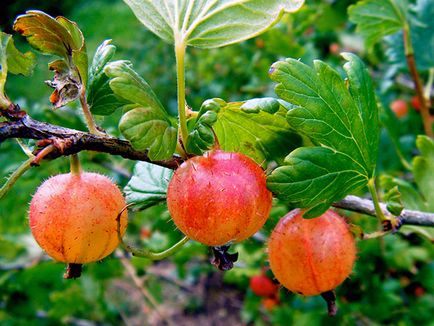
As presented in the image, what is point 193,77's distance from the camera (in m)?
4.95

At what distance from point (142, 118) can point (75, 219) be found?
0.25m

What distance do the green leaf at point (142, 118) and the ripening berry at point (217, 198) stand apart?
65mm

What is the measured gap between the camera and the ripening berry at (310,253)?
1112 mm

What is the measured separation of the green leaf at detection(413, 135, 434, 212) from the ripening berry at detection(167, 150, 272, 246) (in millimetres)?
832

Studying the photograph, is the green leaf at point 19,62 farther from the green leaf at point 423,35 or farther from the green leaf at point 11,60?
the green leaf at point 423,35

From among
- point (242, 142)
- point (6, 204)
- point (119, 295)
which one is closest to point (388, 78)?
point (242, 142)

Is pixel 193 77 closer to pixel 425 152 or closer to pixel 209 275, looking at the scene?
pixel 209 275

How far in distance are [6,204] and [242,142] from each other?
271cm

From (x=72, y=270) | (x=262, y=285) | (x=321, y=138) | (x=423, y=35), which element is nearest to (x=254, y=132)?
(x=321, y=138)

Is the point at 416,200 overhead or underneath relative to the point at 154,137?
underneath

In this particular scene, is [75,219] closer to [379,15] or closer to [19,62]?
[19,62]

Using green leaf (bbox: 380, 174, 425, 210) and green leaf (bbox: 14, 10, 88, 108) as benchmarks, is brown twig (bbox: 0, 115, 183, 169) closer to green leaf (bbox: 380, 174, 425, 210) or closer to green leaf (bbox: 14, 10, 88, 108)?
green leaf (bbox: 14, 10, 88, 108)

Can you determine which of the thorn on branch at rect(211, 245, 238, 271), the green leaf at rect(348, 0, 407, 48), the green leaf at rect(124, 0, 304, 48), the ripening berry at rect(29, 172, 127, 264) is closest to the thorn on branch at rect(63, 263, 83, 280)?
the ripening berry at rect(29, 172, 127, 264)

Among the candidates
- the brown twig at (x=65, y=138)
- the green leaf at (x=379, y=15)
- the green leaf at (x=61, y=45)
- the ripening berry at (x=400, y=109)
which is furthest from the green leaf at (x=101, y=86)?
the ripening berry at (x=400, y=109)
